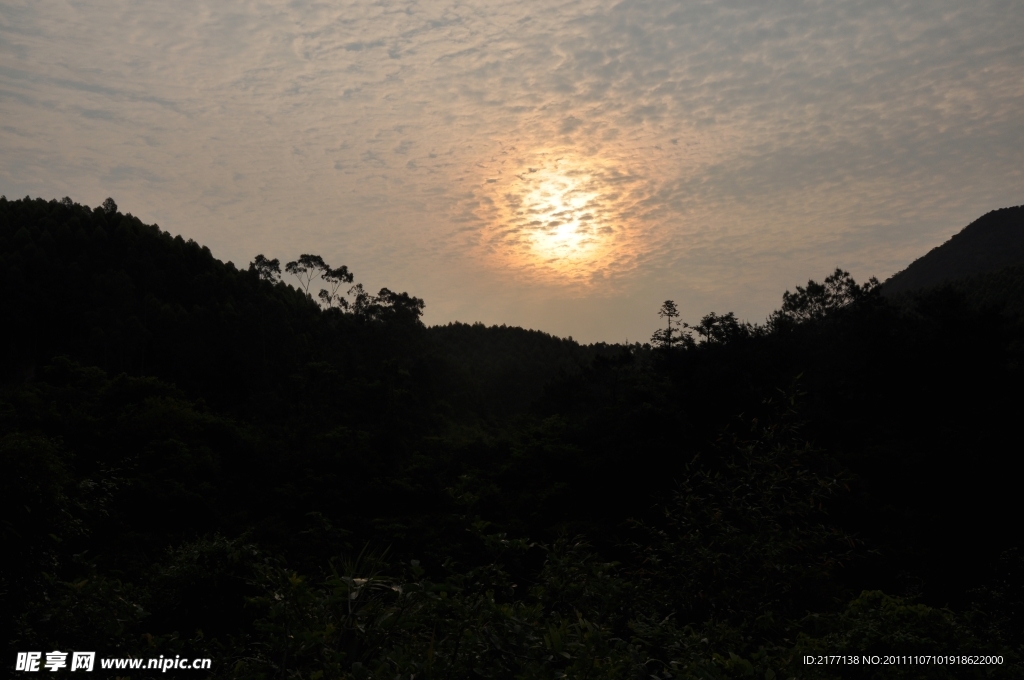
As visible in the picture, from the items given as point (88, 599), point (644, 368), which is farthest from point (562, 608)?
point (644, 368)

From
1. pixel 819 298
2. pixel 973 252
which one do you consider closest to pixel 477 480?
pixel 819 298

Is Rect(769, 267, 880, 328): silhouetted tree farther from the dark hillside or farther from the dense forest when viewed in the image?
the dark hillside

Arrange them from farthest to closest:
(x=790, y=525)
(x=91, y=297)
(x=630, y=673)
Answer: (x=91, y=297), (x=790, y=525), (x=630, y=673)

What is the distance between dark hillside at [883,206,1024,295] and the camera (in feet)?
208

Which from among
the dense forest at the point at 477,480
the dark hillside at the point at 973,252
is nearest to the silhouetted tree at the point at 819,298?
the dense forest at the point at 477,480

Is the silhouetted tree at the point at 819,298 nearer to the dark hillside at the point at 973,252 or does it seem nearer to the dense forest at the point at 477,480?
the dense forest at the point at 477,480

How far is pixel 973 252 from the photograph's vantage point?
66.6 meters

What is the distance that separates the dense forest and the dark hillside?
24352mm

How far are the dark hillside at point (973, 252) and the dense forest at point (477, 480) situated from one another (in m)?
24.4

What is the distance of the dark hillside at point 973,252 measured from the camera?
63.5 m

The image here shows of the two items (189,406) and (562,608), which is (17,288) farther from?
(562,608)

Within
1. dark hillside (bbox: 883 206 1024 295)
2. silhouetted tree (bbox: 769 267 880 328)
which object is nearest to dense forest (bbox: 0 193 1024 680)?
silhouetted tree (bbox: 769 267 880 328)

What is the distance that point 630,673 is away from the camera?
10.8 feet

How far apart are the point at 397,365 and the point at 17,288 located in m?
22.7
